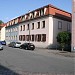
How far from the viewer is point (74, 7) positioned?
31250mm

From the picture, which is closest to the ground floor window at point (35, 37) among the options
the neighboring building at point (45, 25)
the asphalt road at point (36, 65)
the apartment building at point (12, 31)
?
the neighboring building at point (45, 25)

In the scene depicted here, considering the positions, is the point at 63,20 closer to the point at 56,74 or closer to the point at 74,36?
the point at 74,36

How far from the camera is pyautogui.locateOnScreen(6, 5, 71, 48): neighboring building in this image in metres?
41.7

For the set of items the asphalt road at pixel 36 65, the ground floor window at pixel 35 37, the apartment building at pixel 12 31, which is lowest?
the asphalt road at pixel 36 65

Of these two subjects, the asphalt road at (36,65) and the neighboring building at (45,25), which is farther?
the neighboring building at (45,25)

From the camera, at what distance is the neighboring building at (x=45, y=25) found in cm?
4172

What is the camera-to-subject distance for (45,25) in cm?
4244

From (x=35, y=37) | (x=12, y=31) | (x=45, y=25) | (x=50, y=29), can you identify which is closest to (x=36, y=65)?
(x=50, y=29)

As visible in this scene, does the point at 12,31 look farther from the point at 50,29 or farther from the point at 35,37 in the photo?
the point at 50,29

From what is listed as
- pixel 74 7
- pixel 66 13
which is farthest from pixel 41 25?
pixel 74 7

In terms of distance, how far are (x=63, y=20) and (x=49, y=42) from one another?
A: 23.0 ft

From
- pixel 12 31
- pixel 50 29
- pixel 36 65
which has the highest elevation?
pixel 12 31

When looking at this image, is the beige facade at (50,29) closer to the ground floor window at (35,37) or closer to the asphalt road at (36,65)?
the ground floor window at (35,37)

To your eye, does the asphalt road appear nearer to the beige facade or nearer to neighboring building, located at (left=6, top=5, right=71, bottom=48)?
the beige facade
